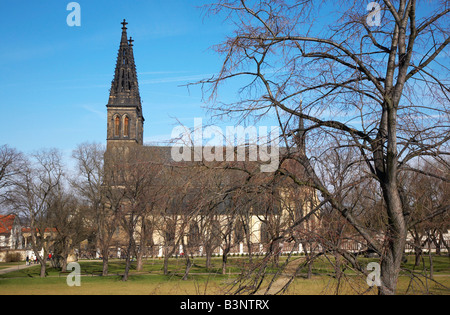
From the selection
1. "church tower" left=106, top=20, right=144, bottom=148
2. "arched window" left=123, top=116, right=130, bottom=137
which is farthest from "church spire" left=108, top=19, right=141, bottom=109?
"arched window" left=123, top=116, right=130, bottom=137

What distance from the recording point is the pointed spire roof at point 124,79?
7881 cm

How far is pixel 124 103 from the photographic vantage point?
78.3 metres

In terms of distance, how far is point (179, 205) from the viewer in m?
5.30

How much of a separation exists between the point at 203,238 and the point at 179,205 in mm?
850

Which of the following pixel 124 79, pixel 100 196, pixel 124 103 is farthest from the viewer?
pixel 124 79

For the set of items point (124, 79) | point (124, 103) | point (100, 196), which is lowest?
point (100, 196)

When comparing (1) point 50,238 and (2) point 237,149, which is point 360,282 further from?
(1) point 50,238

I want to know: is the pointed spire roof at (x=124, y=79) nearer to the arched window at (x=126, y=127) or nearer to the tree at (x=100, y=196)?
the arched window at (x=126, y=127)

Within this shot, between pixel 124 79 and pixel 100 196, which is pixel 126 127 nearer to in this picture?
pixel 124 79

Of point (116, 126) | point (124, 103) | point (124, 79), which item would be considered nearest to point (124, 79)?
point (124, 79)

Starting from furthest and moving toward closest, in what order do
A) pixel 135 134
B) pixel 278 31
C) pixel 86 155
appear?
pixel 135 134, pixel 86 155, pixel 278 31


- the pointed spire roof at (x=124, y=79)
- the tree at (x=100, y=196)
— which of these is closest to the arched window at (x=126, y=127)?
the pointed spire roof at (x=124, y=79)

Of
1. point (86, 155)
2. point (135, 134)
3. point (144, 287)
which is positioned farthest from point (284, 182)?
point (135, 134)
